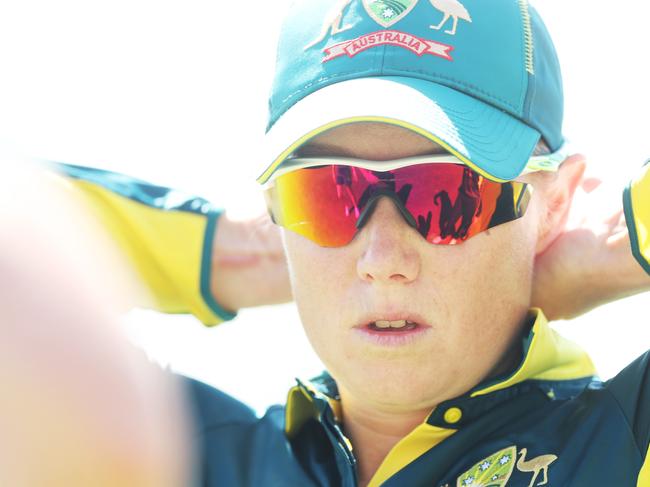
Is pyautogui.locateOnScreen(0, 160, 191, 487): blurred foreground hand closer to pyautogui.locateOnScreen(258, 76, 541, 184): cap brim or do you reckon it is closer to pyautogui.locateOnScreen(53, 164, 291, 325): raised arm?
pyautogui.locateOnScreen(258, 76, 541, 184): cap brim

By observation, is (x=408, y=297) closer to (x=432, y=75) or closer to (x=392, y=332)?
(x=392, y=332)

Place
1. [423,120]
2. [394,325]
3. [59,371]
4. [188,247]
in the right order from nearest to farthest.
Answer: [59,371] → [423,120] → [394,325] → [188,247]

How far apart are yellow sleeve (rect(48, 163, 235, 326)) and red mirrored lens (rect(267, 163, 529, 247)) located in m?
0.74

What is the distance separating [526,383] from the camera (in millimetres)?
2080

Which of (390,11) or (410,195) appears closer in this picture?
(410,195)

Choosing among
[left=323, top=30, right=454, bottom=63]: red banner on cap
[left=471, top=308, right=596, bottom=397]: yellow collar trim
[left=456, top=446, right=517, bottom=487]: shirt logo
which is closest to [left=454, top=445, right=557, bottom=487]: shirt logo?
[left=456, top=446, right=517, bottom=487]: shirt logo

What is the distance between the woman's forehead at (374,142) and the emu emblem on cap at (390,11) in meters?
0.25

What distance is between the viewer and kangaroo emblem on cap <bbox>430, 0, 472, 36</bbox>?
201 cm

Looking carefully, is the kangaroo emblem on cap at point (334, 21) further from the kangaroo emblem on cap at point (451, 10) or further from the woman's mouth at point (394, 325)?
the woman's mouth at point (394, 325)

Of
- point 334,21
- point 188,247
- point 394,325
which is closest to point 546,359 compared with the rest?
point 394,325

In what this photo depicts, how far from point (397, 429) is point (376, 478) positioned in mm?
167

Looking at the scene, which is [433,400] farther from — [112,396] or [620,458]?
[112,396]

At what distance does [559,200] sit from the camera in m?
2.22

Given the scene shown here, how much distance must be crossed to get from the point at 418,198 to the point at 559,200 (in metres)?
0.50
